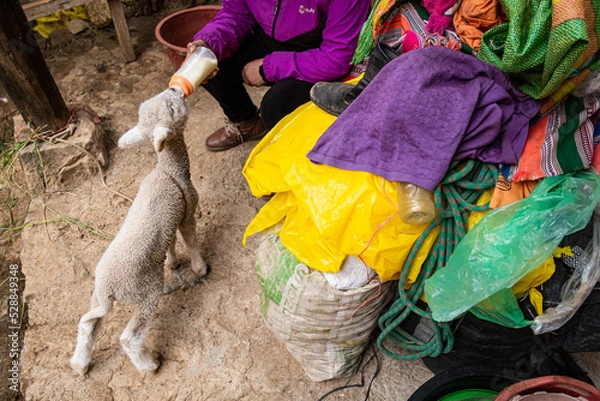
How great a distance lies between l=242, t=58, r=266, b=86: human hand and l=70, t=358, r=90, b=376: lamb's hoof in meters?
1.55

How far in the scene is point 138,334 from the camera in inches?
66.9

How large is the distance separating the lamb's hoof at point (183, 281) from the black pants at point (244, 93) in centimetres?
87

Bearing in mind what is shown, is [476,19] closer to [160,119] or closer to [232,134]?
[160,119]

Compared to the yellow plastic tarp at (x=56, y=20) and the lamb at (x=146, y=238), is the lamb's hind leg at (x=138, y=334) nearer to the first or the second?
the lamb at (x=146, y=238)

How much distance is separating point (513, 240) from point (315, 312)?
2.28ft

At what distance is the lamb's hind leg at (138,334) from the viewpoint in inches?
66.1

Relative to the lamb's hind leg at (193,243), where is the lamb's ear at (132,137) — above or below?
above

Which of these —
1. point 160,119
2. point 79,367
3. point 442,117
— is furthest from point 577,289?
point 79,367

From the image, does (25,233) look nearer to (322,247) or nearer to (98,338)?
(98,338)

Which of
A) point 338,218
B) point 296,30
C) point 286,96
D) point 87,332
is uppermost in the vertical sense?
point 296,30

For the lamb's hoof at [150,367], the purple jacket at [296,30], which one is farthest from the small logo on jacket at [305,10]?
the lamb's hoof at [150,367]

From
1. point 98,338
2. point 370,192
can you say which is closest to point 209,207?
point 98,338

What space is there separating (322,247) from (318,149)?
1.12 feet

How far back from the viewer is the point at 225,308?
204 cm
